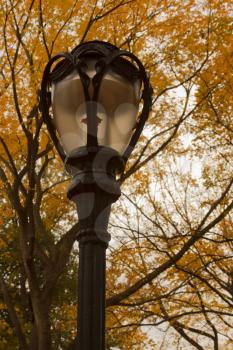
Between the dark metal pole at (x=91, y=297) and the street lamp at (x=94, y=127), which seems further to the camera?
the street lamp at (x=94, y=127)

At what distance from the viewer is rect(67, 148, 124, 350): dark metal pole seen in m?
2.13

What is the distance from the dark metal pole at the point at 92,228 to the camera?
2.13 meters

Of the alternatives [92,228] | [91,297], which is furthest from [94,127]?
[91,297]

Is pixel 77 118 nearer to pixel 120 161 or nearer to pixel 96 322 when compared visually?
pixel 120 161

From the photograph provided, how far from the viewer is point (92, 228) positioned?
7.70 ft

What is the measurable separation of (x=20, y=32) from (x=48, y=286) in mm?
4202

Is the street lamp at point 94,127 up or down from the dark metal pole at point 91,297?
up

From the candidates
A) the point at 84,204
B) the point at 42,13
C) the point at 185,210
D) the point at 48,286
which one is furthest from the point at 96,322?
the point at 185,210

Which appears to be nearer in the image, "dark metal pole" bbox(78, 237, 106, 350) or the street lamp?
"dark metal pole" bbox(78, 237, 106, 350)

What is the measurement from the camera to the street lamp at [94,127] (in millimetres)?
2375

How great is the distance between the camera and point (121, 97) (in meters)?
2.49

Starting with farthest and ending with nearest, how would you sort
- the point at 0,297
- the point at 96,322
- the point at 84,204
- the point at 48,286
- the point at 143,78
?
the point at 0,297
the point at 48,286
the point at 143,78
the point at 84,204
the point at 96,322

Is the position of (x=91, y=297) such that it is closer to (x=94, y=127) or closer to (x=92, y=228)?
(x=92, y=228)

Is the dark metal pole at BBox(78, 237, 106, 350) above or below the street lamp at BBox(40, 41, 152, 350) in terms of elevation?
below
